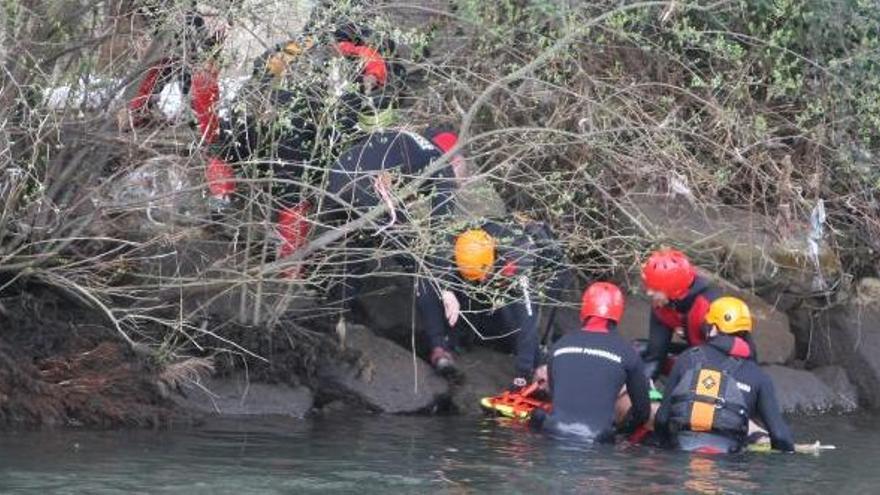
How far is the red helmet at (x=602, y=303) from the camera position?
1270 cm

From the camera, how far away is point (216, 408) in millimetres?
12797

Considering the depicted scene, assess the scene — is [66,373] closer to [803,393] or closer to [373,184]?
[373,184]

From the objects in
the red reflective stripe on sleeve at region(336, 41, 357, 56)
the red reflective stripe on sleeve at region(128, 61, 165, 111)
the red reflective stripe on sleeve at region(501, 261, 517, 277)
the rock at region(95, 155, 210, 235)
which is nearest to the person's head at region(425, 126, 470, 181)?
the red reflective stripe on sleeve at region(501, 261, 517, 277)

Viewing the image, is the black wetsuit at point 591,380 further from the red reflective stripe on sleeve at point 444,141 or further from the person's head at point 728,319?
the red reflective stripe on sleeve at point 444,141

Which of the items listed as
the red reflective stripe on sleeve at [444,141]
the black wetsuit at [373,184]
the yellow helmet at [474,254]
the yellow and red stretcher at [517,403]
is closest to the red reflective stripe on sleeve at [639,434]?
the yellow and red stretcher at [517,403]

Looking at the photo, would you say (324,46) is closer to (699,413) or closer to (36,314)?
(36,314)

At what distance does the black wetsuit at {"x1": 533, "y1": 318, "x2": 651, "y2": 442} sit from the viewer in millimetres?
12492

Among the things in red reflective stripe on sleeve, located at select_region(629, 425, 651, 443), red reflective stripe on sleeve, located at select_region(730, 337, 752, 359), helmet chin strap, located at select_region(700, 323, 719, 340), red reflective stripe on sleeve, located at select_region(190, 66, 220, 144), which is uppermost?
red reflective stripe on sleeve, located at select_region(190, 66, 220, 144)

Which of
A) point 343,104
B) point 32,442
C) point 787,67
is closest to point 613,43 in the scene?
point 787,67

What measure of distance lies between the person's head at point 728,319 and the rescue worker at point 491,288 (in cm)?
116

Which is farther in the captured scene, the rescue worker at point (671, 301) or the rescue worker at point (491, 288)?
the rescue worker at point (671, 301)

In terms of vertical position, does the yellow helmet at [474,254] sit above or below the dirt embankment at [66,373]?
above

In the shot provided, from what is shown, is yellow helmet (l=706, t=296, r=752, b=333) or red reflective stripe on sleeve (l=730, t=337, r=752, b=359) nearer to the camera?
red reflective stripe on sleeve (l=730, t=337, r=752, b=359)

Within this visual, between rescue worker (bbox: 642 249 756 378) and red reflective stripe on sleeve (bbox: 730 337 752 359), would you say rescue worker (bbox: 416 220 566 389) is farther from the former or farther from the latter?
red reflective stripe on sleeve (bbox: 730 337 752 359)
